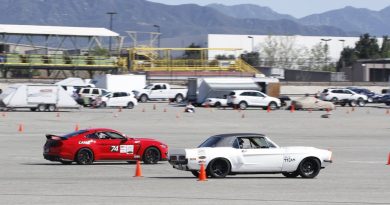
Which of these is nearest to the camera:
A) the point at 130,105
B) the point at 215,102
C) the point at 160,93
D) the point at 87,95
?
the point at 130,105

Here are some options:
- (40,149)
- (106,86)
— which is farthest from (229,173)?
(106,86)

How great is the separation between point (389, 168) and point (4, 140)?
57.6ft

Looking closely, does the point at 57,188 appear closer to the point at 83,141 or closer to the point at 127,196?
the point at 127,196

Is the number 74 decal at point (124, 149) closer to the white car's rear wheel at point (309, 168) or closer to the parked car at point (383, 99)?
the white car's rear wheel at point (309, 168)

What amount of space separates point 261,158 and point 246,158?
0.38 metres

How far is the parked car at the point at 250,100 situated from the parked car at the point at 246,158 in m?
42.7

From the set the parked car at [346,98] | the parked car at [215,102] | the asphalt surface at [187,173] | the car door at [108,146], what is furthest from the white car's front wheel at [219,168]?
the parked car at [346,98]

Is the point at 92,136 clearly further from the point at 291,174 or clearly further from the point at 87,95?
the point at 87,95

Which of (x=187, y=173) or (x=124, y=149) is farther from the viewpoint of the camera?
(x=124, y=149)

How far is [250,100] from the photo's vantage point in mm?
66438

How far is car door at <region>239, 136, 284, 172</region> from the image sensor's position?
74.7ft

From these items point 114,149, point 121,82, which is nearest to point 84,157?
point 114,149

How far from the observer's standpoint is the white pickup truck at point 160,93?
76562 mm

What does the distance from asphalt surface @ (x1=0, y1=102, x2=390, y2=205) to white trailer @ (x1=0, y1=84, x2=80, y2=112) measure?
5315 millimetres
